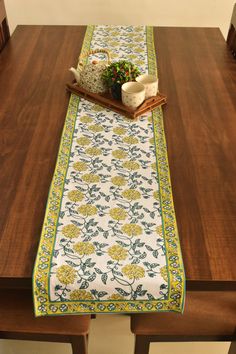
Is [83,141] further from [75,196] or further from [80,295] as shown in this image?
[80,295]

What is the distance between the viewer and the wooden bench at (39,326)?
1137 mm

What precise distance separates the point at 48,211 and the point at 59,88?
28.6 inches

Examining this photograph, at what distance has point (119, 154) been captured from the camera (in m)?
1.25

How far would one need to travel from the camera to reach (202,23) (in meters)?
3.04

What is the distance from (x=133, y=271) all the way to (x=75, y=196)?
291mm

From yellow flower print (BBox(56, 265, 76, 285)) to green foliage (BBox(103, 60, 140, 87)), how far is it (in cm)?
78

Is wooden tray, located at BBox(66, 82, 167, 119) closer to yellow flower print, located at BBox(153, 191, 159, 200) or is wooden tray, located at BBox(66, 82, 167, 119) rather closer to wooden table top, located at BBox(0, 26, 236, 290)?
wooden table top, located at BBox(0, 26, 236, 290)

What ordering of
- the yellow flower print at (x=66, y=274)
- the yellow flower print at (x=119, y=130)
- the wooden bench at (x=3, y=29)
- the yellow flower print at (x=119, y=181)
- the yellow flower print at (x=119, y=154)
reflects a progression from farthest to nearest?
the wooden bench at (x=3, y=29) < the yellow flower print at (x=119, y=130) < the yellow flower print at (x=119, y=154) < the yellow flower print at (x=119, y=181) < the yellow flower print at (x=66, y=274)

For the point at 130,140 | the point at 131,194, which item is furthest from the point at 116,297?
the point at 130,140

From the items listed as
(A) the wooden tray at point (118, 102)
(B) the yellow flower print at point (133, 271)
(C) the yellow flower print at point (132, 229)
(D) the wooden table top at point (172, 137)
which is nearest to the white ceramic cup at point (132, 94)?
(A) the wooden tray at point (118, 102)

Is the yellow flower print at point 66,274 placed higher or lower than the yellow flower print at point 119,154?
higher

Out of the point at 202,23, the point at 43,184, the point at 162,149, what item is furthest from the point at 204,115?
the point at 202,23

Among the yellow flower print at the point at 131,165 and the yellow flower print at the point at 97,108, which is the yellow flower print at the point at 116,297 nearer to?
the yellow flower print at the point at 131,165

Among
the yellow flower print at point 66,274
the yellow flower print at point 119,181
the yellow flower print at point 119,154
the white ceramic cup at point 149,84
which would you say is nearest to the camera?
the yellow flower print at point 66,274
